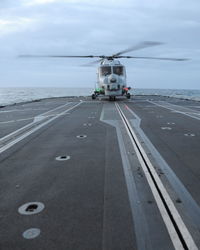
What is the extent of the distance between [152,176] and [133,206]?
63.2 inches

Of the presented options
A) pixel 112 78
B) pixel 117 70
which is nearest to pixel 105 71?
pixel 117 70

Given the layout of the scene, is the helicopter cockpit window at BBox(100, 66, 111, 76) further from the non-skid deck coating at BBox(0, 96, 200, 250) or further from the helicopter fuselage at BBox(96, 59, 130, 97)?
the non-skid deck coating at BBox(0, 96, 200, 250)

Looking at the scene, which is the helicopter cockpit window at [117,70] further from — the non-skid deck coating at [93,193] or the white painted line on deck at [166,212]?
the white painted line on deck at [166,212]

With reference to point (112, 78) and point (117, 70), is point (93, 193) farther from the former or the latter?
point (117, 70)

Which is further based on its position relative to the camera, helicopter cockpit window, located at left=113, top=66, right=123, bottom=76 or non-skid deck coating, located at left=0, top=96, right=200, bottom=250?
helicopter cockpit window, located at left=113, top=66, right=123, bottom=76

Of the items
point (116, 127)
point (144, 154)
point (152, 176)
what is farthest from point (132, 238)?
point (116, 127)

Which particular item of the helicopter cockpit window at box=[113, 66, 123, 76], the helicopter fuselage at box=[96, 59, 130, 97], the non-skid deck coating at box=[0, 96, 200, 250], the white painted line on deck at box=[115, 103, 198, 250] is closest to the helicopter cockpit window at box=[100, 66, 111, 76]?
the helicopter fuselage at box=[96, 59, 130, 97]

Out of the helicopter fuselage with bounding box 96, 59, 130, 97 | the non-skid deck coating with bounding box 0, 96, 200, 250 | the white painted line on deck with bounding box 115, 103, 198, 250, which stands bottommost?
the non-skid deck coating with bounding box 0, 96, 200, 250

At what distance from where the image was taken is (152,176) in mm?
6004

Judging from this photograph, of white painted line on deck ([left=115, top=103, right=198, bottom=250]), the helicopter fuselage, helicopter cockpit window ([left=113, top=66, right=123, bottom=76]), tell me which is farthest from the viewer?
helicopter cockpit window ([left=113, top=66, right=123, bottom=76])

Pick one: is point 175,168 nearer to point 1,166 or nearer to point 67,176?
point 67,176

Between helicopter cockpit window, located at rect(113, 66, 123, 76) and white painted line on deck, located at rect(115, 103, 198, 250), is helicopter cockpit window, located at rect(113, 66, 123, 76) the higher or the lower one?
the higher one

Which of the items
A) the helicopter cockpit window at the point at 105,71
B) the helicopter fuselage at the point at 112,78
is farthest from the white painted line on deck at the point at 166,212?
the helicopter cockpit window at the point at 105,71

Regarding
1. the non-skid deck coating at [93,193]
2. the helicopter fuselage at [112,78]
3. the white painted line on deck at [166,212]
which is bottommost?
the non-skid deck coating at [93,193]
